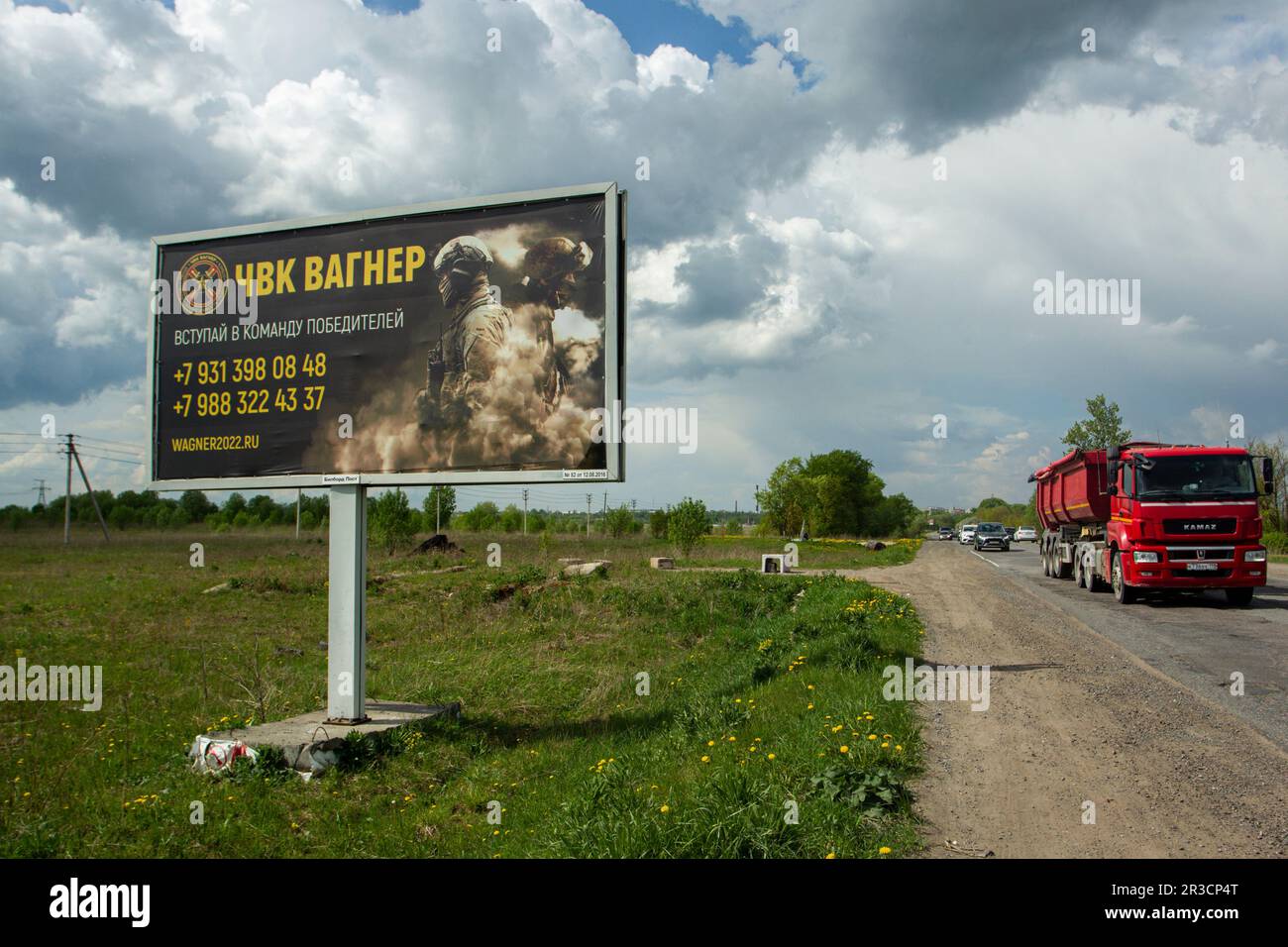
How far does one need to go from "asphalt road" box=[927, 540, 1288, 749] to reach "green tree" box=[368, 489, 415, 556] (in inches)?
1089

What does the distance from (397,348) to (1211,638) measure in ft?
38.8

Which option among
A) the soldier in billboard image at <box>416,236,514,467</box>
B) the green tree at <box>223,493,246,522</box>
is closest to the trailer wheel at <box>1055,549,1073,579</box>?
the soldier in billboard image at <box>416,236,514,467</box>

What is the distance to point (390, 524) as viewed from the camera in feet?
125

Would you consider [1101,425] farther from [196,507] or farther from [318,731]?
[196,507]

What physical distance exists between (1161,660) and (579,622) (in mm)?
8800

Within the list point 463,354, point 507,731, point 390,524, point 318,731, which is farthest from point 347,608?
point 390,524

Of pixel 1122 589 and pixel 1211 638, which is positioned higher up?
pixel 1122 589

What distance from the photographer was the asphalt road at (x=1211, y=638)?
786 cm

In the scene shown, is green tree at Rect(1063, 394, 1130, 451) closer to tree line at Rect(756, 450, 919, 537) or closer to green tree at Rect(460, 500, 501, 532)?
tree line at Rect(756, 450, 919, 537)

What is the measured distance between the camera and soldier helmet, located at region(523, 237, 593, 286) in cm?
750

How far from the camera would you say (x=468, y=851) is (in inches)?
207

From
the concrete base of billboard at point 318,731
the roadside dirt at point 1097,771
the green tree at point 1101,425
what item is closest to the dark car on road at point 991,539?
the green tree at point 1101,425
